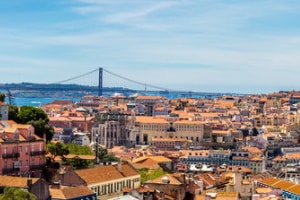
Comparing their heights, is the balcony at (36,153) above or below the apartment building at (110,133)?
above

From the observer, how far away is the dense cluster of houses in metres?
24.6

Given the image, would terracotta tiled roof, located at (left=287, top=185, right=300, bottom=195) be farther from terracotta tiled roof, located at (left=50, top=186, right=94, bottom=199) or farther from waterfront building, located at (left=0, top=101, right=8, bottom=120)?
waterfront building, located at (left=0, top=101, right=8, bottom=120)

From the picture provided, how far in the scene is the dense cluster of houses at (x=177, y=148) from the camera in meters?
24.6

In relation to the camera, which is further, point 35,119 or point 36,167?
point 35,119

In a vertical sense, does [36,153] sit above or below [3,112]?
below

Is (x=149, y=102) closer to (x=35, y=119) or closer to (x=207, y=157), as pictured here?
(x=207, y=157)

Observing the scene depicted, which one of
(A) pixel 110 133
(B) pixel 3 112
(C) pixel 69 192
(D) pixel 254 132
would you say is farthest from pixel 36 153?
(D) pixel 254 132

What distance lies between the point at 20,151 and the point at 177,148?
152 ft

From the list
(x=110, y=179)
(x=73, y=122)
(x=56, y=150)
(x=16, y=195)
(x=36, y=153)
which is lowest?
(x=73, y=122)

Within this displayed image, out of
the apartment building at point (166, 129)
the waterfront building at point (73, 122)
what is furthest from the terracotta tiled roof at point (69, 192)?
the waterfront building at point (73, 122)

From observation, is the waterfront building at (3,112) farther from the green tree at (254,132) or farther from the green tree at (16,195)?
the green tree at (254,132)

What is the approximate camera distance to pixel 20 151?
2434 centimetres

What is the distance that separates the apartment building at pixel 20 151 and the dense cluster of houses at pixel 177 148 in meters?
0.03

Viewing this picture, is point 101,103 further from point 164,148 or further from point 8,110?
point 8,110
